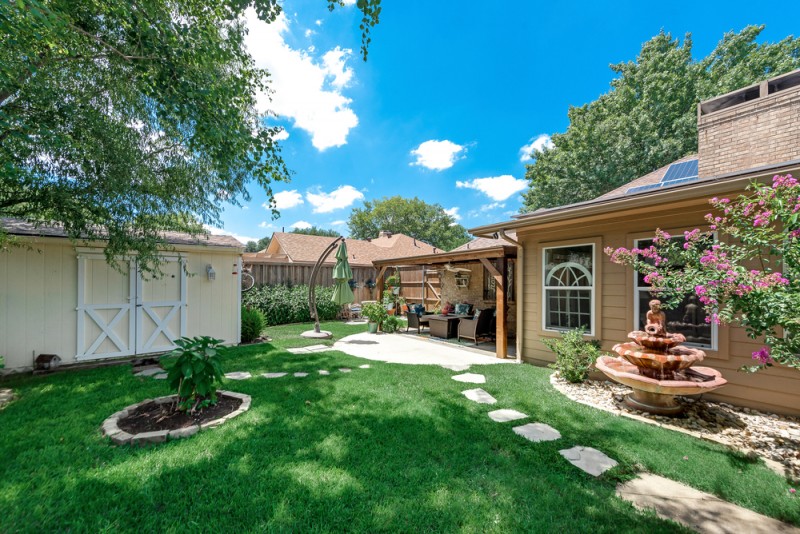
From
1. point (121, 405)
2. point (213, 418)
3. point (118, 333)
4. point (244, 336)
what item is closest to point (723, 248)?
point (213, 418)

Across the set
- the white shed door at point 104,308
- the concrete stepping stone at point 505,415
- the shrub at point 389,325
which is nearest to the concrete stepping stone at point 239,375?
the white shed door at point 104,308

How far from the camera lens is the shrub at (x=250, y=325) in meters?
8.11

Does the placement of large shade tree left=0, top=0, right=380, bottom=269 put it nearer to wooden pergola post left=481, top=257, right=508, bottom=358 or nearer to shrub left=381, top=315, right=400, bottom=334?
wooden pergola post left=481, top=257, right=508, bottom=358

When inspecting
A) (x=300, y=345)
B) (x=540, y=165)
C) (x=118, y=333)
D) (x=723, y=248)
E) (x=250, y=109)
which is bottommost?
(x=300, y=345)

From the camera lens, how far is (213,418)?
135 inches

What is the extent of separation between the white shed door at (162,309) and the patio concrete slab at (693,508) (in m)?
8.04

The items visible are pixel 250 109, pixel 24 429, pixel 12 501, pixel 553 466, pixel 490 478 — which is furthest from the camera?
pixel 250 109

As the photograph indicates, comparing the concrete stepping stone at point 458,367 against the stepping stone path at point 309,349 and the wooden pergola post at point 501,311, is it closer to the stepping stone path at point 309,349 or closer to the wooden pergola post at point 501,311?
the wooden pergola post at point 501,311

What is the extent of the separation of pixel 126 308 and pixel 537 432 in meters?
7.79

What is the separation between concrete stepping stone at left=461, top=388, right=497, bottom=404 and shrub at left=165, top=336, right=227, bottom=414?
3.14 metres

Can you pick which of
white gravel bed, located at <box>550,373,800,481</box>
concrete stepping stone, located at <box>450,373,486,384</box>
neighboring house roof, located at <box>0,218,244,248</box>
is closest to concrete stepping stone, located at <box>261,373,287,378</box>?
concrete stepping stone, located at <box>450,373,486,384</box>

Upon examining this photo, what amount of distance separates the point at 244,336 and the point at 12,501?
617 cm

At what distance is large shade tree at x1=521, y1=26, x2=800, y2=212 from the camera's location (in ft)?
45.6

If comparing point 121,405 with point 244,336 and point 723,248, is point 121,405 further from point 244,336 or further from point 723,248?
point 723,248
